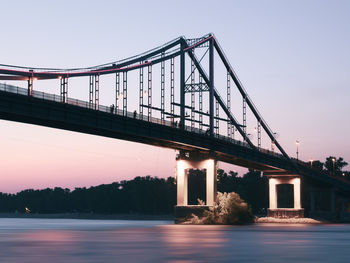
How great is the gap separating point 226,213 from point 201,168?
7948 millimetres

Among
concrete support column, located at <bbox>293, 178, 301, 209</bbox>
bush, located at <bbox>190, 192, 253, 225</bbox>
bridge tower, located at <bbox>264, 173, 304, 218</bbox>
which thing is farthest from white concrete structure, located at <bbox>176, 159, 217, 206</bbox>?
concrete support column, located at <bbox>293, 178, 301, 209</bbox>

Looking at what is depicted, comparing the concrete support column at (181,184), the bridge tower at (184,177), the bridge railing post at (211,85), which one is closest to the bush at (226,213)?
the bridge tower at (184,177)

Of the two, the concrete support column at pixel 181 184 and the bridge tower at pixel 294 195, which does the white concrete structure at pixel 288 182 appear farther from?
the concrete support column at pixel 181 184

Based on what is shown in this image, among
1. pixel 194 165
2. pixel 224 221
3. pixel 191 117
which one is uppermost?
pixel 191 117

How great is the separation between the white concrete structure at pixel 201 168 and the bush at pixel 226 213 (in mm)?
1454

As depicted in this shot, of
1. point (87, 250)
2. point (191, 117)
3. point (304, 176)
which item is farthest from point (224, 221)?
point (87, 250)

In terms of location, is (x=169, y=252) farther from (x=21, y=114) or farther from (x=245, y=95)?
(x=245, y=95)

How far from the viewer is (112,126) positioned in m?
85.5

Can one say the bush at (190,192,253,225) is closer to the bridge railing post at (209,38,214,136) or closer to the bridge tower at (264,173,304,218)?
the bridge railing post at (209,38,214,136)

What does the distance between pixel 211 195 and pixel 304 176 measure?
53.1 meters

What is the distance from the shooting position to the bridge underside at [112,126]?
7219 centimetres

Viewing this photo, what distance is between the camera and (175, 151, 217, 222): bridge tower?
345 ft

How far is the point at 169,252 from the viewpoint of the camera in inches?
1467

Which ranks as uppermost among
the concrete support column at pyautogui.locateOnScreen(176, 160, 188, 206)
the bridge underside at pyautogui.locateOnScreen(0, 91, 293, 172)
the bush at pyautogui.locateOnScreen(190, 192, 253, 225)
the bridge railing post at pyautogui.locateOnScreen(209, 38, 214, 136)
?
the bridge railing post at pyautogui.locateOnScreen(209, 38, 214, 136)
